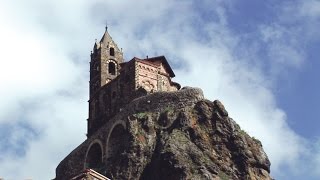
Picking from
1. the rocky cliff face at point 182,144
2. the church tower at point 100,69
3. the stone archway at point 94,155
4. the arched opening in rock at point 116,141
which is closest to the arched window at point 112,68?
the church tower at point 100,69

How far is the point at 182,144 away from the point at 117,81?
57.0 feet

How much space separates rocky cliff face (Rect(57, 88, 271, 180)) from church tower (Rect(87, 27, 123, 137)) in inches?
385

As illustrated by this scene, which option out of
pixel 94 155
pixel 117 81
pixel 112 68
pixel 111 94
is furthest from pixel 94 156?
pixel 112 68

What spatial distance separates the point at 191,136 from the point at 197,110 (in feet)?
13.1

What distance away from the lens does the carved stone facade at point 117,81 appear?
82.5 m

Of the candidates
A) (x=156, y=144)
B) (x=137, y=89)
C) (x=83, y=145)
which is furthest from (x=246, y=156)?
(x=83, y=145)

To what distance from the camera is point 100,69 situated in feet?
300

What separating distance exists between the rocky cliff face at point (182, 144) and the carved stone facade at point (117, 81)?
16.5 ft

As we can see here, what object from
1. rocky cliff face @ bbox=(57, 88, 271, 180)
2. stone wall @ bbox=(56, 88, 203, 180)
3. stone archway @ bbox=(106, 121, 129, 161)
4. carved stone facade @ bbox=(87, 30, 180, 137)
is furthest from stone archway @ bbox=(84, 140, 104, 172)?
carved stone facade @ bbox=(87, 30, 180, 137)

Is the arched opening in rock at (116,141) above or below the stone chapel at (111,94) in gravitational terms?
below

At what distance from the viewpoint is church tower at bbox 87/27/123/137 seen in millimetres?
87375

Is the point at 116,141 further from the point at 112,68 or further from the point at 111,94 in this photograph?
the point at 112,68

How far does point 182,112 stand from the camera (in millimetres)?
74250

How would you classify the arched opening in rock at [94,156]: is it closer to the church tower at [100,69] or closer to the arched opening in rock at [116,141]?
the arched opening in rock at [116,141]
